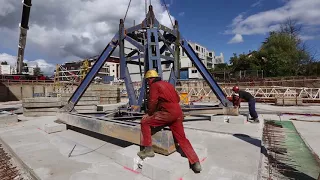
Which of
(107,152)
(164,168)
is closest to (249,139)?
(164,168)

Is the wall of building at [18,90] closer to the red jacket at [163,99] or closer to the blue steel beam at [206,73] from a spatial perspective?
the blue steel beam at [206,73]

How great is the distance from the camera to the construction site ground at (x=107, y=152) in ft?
10.9

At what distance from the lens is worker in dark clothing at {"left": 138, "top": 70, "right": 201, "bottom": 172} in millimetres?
3295

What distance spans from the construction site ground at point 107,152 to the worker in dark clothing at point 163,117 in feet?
1.14

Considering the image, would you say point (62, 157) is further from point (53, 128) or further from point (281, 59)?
point (281, 59)

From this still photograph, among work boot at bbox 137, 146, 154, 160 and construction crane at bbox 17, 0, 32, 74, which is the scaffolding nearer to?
construction crane at bbox 17, 0, 32, 74

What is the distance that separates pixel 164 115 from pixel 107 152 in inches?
75.6

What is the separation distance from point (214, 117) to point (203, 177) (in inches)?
190

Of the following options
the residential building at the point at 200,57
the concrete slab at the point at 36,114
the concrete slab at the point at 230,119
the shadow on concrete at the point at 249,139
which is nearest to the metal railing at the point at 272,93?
the concrete slab at the point at 230,119

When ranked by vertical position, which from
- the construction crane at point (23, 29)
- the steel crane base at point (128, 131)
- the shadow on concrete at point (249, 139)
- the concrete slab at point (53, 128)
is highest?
the construction crane at point (23, 29)

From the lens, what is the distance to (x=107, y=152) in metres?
4.51

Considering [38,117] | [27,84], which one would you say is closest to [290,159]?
[38,117]

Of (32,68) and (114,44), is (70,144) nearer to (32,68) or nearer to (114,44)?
(114,44)

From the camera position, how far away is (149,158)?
3354 millimetres
